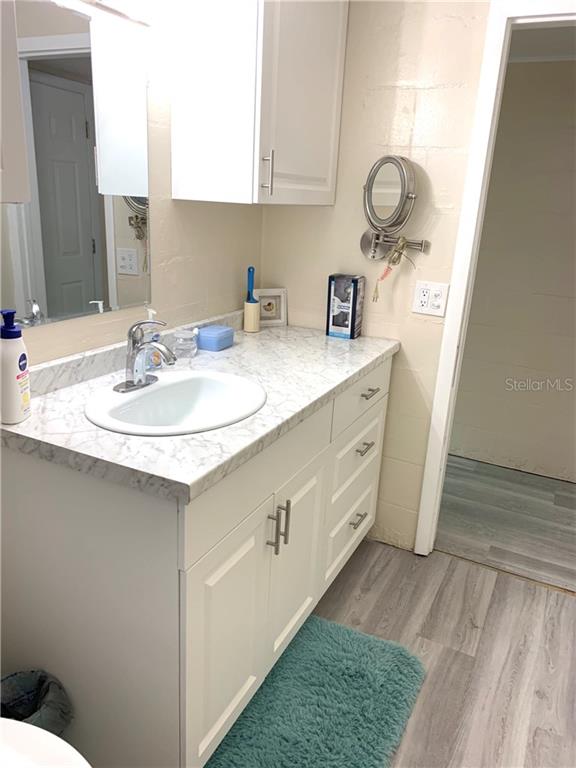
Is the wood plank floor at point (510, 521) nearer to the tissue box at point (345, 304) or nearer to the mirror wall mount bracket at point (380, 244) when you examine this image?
the tissue box at point (345, 304)

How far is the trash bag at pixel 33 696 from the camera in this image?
1358mm

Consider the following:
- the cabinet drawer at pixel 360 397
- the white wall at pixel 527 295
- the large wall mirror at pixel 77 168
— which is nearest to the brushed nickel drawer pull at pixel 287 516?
the cabinet drawer at pixel 360 397

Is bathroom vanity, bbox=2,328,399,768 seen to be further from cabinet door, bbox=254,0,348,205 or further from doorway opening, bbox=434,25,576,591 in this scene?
doorway opening, bbox=434,25,576,591

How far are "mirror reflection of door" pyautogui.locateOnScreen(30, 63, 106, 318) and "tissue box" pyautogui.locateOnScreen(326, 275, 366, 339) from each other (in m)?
0.95

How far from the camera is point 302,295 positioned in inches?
96.6

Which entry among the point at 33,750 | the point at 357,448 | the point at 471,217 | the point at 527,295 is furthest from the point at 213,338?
the point at 527,295

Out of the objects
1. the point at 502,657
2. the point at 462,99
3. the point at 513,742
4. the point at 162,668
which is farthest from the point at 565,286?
the point at 162,668

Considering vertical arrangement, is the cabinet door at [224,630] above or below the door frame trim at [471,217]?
below

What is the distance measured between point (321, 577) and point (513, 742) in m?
0.70

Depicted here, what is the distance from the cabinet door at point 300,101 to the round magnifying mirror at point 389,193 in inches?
6.5

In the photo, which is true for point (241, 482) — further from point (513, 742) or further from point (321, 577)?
point (513, 742)

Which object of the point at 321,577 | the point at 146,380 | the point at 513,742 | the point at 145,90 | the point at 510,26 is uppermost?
the point at 510,26

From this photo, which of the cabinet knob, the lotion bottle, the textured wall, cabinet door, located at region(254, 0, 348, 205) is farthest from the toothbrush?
the lotion bottle

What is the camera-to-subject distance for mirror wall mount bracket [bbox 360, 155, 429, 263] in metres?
2.10
